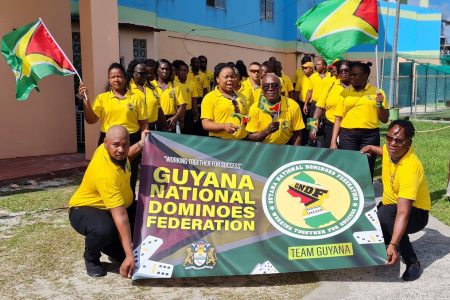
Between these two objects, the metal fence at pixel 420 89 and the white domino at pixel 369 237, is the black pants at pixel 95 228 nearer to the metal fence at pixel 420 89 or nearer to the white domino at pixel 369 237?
the white domino at pixel 369 237

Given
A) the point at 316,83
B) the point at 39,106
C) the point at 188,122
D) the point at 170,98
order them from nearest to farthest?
1. the point at 170,98
2. the point at 188,122
3. the point at 316,83
4. the point at 39,106

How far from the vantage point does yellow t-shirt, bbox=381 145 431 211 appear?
387cm

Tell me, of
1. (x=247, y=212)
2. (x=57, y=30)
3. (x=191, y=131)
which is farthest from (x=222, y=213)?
(x=57, y=30)

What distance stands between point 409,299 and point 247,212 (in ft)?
4.42

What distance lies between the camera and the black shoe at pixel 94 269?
401cm

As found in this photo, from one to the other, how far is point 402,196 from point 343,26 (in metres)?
2.41

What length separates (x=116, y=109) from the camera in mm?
5215

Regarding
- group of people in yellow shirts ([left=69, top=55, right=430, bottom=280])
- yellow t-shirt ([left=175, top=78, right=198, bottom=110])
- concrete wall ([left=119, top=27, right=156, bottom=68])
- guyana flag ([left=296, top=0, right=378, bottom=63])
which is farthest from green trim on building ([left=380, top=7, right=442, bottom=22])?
guyana flag ([left=296, top=0, right=378, bottom=63])

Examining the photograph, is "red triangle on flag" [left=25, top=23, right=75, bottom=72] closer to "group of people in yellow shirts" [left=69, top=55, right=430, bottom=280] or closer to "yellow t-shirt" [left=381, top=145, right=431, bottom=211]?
"group of people in yellow shirts" [left=69, top=55, right=430, bottom=280]

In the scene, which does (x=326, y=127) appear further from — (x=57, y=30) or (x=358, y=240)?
(x=57, y=30)

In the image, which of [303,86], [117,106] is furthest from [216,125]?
[303,86]

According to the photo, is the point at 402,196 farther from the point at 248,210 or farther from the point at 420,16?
the point at 420,16

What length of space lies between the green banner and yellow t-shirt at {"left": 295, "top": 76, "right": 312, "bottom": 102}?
15.8ft

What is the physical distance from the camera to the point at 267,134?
464cm
